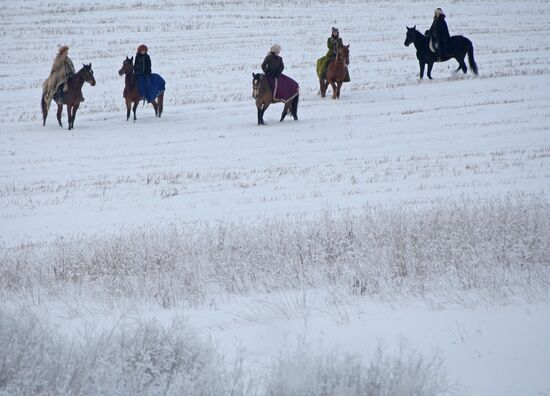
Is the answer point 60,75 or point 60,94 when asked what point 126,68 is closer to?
point 60,75

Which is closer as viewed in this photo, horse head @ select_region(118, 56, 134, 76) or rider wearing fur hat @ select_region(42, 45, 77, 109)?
rider wearing fur hat @ select_region(42, 45, 77, 109)

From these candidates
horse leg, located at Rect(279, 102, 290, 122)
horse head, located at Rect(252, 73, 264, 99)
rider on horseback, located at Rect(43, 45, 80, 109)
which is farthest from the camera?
rider on horseback, located at Rect(43, 45, 80, 109)

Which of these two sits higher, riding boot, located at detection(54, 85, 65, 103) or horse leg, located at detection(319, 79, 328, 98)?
riding boot, located at detection(54, 85, 65, 103)

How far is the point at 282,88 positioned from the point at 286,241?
1180cm

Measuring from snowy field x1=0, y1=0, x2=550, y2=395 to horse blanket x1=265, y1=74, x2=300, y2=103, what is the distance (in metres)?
0.89

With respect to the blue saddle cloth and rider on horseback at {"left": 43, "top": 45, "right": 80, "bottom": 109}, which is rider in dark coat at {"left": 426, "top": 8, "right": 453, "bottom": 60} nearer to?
the blue saddle cloth

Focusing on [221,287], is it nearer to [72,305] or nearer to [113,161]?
[72,305]

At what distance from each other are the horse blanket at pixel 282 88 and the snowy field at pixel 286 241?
2.92 ft

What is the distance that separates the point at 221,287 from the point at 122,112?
17123mm

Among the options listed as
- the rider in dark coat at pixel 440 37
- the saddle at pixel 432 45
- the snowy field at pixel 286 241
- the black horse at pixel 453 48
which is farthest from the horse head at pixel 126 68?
the rider in dark coat at pixel 440 37

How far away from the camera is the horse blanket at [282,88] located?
19047 millimetres

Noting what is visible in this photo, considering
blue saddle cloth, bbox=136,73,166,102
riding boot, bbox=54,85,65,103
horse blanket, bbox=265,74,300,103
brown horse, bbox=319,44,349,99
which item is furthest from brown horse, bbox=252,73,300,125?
riding boot, bbox=54,85,65,103

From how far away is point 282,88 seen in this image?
19.1 m

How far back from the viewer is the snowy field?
4559 millimetres
